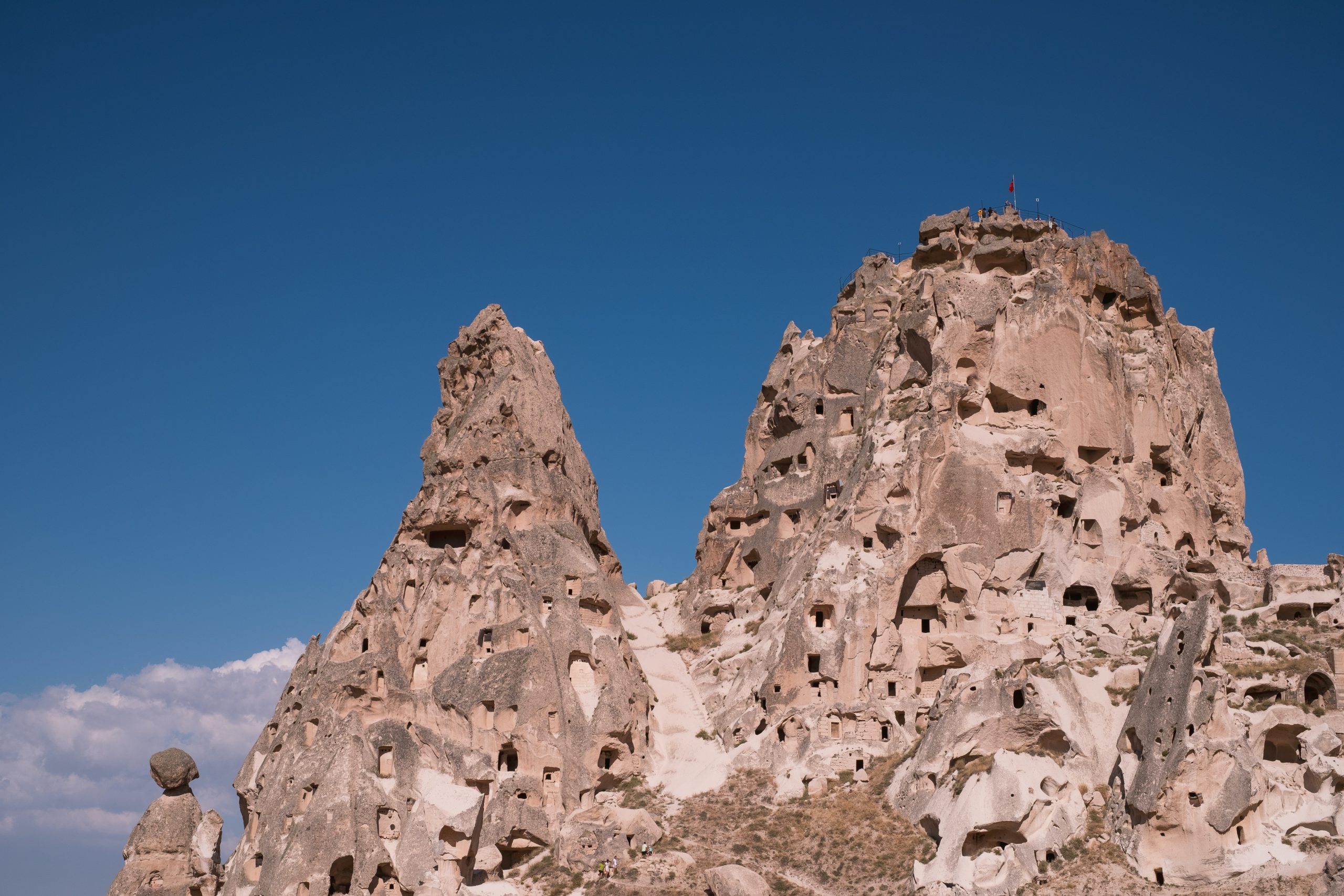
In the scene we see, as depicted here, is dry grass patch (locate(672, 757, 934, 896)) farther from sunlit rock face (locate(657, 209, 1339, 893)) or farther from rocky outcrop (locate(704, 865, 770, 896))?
rocky outcrop (locate(704, 865, 770, 896))

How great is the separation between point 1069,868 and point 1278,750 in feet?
27.0

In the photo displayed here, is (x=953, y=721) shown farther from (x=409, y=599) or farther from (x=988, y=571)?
(x=409, y=599)

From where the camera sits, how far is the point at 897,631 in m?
68.4

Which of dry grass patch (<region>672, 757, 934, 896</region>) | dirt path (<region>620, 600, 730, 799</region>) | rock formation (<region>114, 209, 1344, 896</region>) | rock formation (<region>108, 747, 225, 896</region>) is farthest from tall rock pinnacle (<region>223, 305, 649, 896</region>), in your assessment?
rock formation (<region>108, 747, 225, 896</region>)

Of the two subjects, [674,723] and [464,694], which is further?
[674,723]

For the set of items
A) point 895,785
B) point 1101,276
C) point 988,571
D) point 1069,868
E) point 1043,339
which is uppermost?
point 1101,276

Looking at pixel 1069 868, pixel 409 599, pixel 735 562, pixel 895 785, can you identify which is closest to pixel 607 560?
pixel 735 562

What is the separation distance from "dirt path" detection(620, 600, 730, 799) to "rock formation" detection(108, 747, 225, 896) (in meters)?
20.0

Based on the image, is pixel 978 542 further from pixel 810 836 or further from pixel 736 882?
pixel 736 882

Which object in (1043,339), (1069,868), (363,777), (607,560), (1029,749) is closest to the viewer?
(1069,868)

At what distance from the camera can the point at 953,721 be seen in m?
58.9

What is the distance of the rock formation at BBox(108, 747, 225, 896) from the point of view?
50.1m

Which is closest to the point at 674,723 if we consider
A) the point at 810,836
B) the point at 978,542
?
the point at 810,836

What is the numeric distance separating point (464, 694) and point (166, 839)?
17387 millimetres
